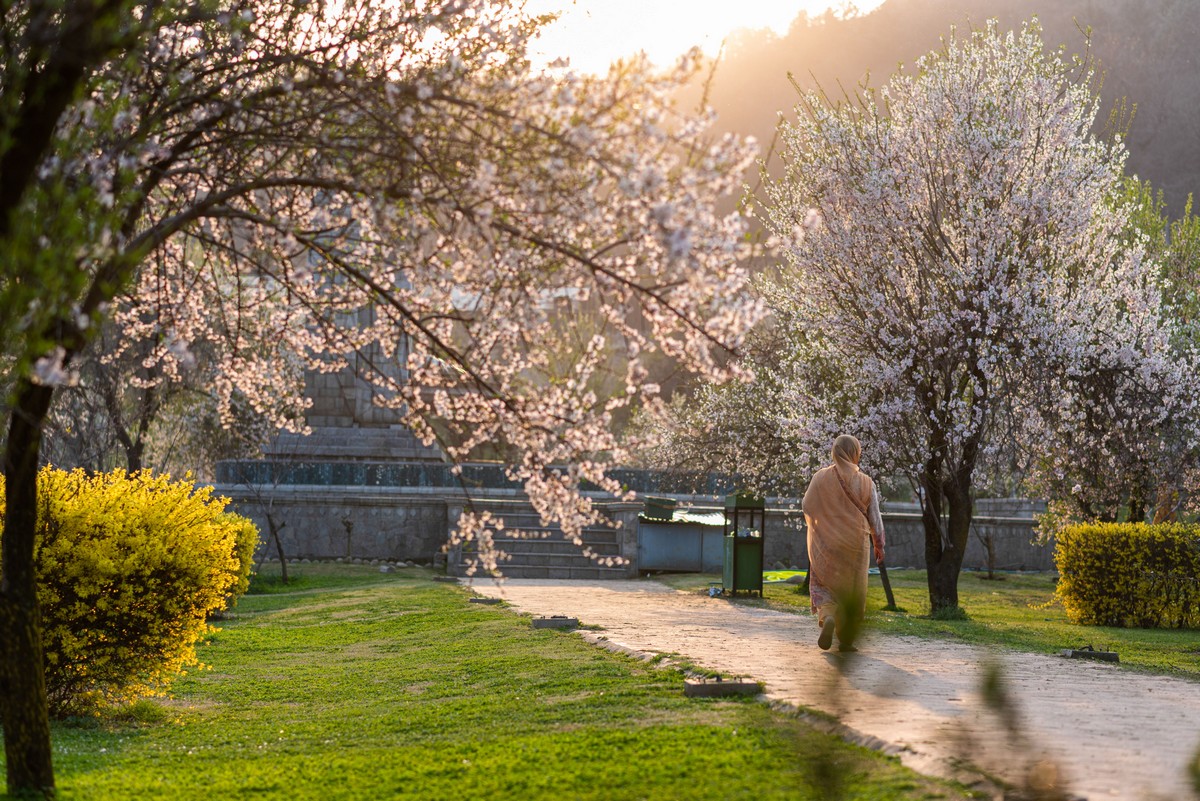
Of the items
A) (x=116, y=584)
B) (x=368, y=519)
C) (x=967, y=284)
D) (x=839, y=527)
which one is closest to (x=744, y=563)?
(x=967, y=284)

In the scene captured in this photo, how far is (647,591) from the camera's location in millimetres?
23250

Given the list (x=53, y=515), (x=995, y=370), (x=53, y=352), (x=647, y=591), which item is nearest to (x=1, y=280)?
(x=53, y=352)

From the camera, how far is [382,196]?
604cm

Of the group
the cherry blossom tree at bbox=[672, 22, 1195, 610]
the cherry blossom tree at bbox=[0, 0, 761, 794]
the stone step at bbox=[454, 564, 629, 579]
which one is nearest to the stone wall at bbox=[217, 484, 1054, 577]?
the stone step at bbox=[454, 564, 629, 579]

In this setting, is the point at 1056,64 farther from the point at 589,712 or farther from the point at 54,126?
the point at 54,126

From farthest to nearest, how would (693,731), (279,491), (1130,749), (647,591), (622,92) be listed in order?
(279,491)
(647,591)
(693,731)
(1130,749)
(622,92)

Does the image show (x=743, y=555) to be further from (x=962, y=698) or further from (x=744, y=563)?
(x=962, y=698)

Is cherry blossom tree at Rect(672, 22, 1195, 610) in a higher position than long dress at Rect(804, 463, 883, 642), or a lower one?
higher

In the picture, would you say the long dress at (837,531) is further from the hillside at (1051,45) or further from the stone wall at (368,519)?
the hillside at (1051,45)

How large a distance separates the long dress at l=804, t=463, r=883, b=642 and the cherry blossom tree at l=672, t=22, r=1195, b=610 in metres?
7.28

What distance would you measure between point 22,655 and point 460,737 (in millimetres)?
2790

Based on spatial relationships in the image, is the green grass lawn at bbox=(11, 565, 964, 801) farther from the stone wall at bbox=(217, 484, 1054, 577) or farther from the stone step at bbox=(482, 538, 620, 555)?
the stone wall at bbox=(217, 484, 1054, 577)

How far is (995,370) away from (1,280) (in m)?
14.6

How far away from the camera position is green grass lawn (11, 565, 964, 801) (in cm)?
635
